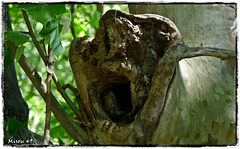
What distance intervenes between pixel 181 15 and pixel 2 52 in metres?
0.73

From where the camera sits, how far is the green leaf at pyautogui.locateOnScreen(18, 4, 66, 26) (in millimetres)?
867

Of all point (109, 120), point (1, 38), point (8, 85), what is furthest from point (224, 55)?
point (8, 85)

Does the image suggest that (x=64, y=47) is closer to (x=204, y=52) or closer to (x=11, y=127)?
(x=11, y=127)

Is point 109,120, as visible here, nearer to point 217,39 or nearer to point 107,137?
point 107,137

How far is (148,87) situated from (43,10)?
17.1 inches

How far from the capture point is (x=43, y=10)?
2.89 ft

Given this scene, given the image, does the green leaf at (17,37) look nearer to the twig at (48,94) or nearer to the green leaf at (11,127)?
the twig at (48,94)

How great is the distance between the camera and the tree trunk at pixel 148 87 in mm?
864

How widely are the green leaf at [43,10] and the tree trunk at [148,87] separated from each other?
0.46 feet

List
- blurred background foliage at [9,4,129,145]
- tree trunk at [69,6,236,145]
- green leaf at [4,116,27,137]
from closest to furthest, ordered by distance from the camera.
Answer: tree trunk at [69,6,236,145], green leaf at [4,116,27,137], blurred background foliage at [9,4,129,145]

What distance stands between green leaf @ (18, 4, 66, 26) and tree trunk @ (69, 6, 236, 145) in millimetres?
141

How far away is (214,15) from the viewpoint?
1.15 metres

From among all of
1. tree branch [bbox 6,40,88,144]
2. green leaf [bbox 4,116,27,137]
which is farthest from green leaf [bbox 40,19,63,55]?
green leaf [bbox 4,116,27,137]

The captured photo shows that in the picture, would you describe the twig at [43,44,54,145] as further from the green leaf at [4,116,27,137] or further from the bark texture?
the bark texture
